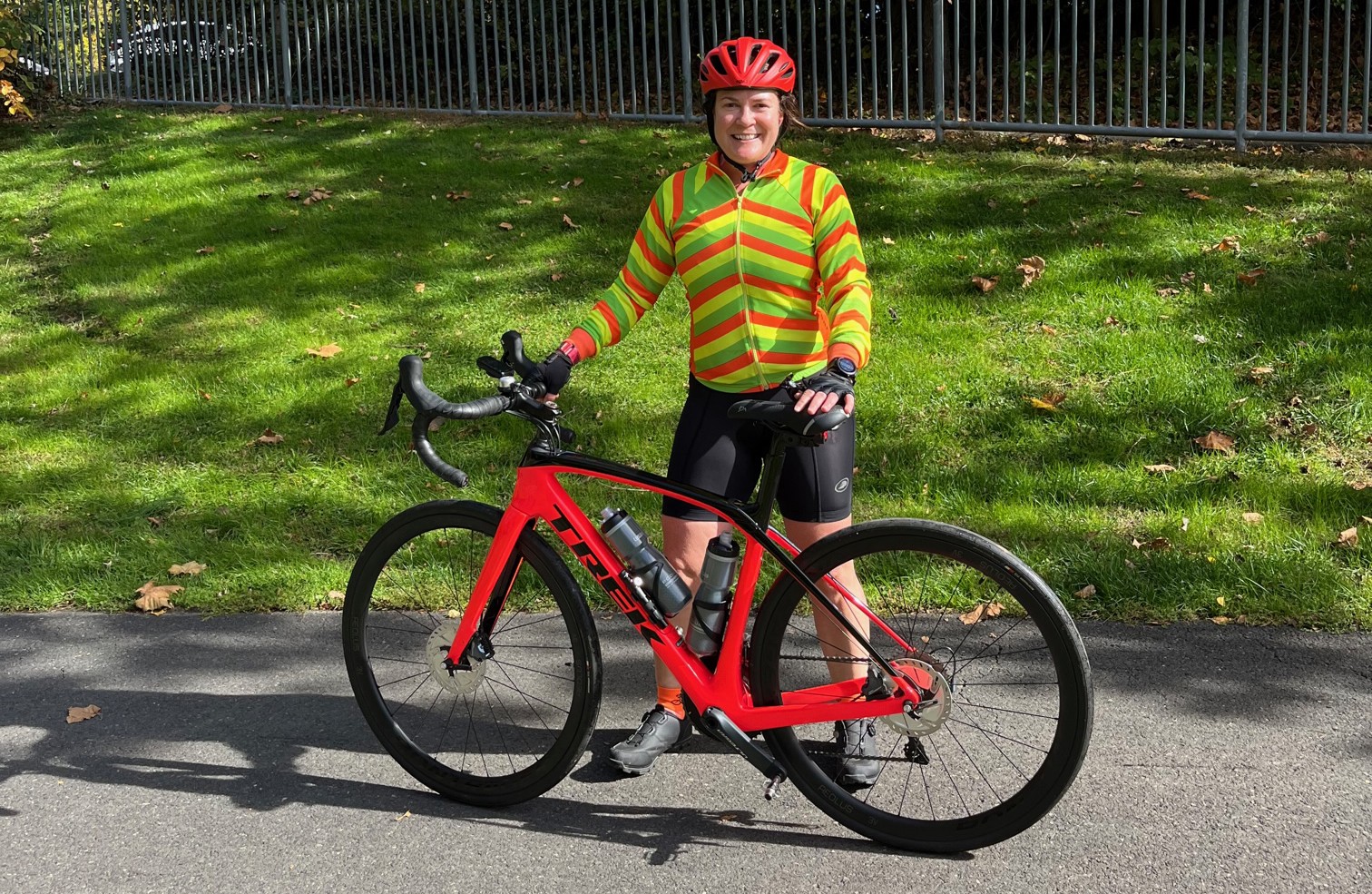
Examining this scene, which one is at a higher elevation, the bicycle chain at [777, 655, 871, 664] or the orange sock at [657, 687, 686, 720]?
the bicycle chain at [777, 655, 871, 664]

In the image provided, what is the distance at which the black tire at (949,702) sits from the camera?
3.29 metres

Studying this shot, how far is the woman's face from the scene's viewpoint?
3586mm

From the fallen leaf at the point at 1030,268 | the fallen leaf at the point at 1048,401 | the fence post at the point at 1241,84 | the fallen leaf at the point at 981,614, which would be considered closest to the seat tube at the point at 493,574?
the fallen leaf at the point at 981,614

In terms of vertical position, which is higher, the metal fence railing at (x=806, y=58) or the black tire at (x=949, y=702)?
the metal fence railing at (x=806, y=58)

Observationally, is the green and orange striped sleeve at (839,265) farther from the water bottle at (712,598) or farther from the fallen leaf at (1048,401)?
the fallen leaf at (1048,401)

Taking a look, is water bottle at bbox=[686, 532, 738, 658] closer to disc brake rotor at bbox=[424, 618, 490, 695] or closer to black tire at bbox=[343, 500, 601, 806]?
black tire at bbox=[343, 500, 601, 806]

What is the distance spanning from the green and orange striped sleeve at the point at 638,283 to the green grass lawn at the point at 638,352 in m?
2.00

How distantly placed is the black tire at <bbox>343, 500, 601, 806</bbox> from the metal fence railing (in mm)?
7245

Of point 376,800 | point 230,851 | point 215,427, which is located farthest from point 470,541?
point 215,427

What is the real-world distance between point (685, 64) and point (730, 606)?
29.3 feet

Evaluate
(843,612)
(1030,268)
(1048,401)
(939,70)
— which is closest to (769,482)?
(843,612)

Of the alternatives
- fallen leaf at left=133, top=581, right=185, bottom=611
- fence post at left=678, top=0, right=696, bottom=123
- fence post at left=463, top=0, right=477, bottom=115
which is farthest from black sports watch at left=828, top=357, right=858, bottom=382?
fence post at left=463, top=0, right=477, bottom=115

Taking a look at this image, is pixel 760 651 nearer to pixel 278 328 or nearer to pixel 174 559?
pixel 174 559

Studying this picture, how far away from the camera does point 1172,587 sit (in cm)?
487
